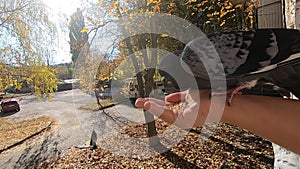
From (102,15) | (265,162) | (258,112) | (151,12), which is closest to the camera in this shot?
(258,112)

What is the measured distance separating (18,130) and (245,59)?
29.9ft

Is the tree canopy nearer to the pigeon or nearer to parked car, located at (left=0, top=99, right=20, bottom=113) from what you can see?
the pigeon

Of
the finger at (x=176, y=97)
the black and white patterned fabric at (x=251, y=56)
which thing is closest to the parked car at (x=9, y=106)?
the finger at (x=176, y=97)

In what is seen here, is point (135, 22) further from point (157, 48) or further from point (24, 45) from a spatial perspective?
point (24, 45)

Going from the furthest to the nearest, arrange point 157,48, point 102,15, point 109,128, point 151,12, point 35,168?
point 109,128 < point 35,168 < point 157,48 < point 102,15 < point 151,12

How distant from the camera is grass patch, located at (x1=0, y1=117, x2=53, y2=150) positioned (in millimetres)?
6504

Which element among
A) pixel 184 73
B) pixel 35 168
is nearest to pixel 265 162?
pixel 184 73

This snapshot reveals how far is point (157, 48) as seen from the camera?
3574mm

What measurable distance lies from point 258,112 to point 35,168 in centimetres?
494

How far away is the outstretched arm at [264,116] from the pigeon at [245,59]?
0.04 metres

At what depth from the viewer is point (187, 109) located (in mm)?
453

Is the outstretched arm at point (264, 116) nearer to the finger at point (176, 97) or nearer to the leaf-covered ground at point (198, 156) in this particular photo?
the finger at point (176, 97)

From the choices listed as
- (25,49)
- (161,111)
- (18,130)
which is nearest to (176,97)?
(161,111)

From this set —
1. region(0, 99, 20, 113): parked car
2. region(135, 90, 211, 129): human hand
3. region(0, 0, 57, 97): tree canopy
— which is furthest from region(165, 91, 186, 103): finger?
region(0, 99, 20, 113): parked car
